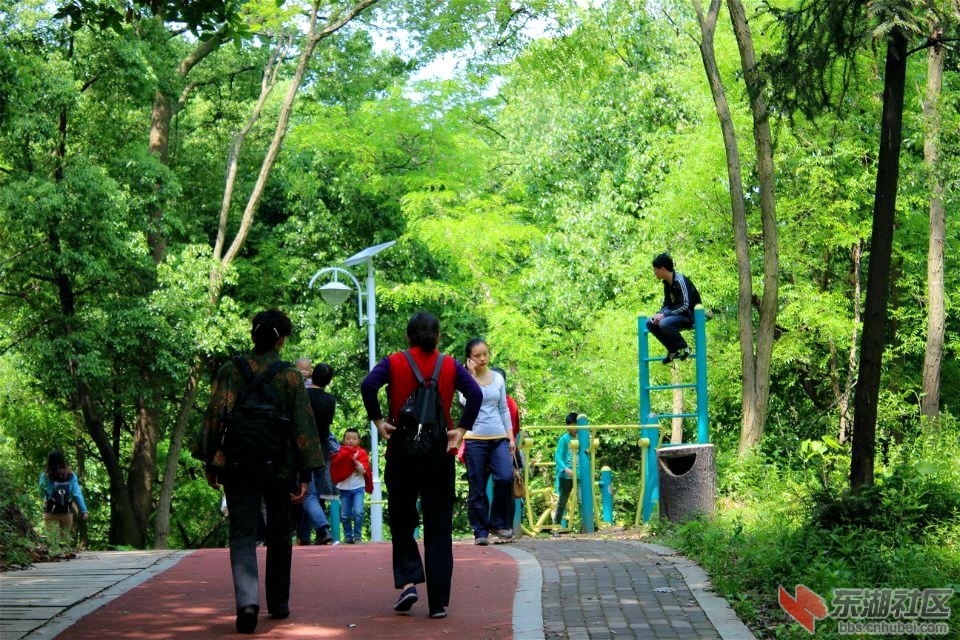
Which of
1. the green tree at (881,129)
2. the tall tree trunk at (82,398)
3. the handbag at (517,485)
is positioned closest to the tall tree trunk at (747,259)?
the handbag at (517,485)

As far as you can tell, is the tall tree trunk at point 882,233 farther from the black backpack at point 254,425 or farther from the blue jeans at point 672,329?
the black backpack at point 254,425

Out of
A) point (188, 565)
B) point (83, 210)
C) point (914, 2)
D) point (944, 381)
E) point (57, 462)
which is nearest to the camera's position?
point (914, 2)

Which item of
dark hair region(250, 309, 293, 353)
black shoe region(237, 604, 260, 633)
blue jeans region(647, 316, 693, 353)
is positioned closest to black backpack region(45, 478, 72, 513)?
blue jeans region(647, 316, 693, 353)

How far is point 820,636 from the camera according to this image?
6738 millimetres

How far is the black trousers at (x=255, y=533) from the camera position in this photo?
24.0ft

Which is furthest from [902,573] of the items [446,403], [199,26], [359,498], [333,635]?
[359,498]

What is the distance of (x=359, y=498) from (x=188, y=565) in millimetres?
5390

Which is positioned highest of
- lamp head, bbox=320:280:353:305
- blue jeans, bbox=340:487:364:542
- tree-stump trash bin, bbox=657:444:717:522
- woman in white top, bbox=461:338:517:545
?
lamp head, bbox=320:280:353:305

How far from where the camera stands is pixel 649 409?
15.6 meters

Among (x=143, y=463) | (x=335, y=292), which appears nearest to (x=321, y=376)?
(x=335, y=292)

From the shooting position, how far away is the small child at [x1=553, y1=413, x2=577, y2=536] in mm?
16281

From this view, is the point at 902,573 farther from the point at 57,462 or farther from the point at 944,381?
the point at 944,381

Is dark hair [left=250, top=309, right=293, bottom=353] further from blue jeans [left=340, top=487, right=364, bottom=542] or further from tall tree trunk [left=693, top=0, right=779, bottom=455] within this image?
tall tree trunk [left=693, top=0, right=779, bottom=455]

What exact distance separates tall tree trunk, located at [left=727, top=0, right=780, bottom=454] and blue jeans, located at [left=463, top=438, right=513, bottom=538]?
15.4ft
